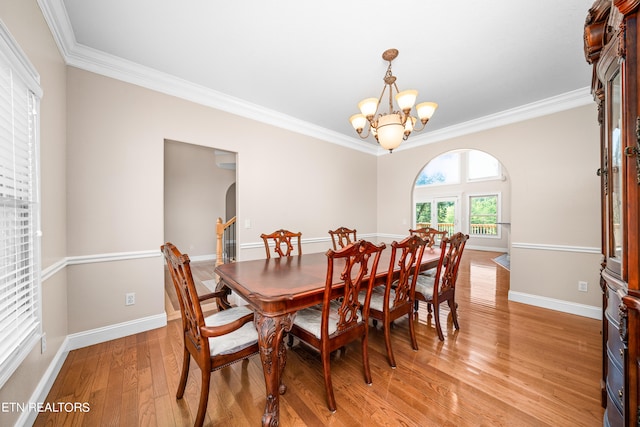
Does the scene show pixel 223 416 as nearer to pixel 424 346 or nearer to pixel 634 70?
pixel 424 346

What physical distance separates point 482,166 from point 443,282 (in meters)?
7.68

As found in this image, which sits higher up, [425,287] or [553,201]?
[553,201]

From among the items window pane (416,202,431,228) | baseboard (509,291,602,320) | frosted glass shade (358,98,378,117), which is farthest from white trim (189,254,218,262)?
window pane (416,202,431,228)

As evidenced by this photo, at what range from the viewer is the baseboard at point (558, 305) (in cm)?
280

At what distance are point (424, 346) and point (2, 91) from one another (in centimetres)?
326

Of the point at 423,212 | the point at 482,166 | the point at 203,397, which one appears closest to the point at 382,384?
the point at 203,397

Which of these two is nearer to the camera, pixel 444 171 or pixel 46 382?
pixel 46 382

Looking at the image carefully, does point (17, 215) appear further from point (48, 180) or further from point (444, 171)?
point (444, 171)

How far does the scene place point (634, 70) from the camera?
34.8 inches

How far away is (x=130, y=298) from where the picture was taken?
242 cm

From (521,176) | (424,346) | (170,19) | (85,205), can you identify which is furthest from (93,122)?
(521,176)

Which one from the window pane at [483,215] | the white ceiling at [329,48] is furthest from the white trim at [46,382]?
the window pane at [483,215]

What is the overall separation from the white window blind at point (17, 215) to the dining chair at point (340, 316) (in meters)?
1.46

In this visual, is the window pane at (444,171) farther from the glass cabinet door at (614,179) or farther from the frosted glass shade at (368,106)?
the glass cabinet door at (614,179)
